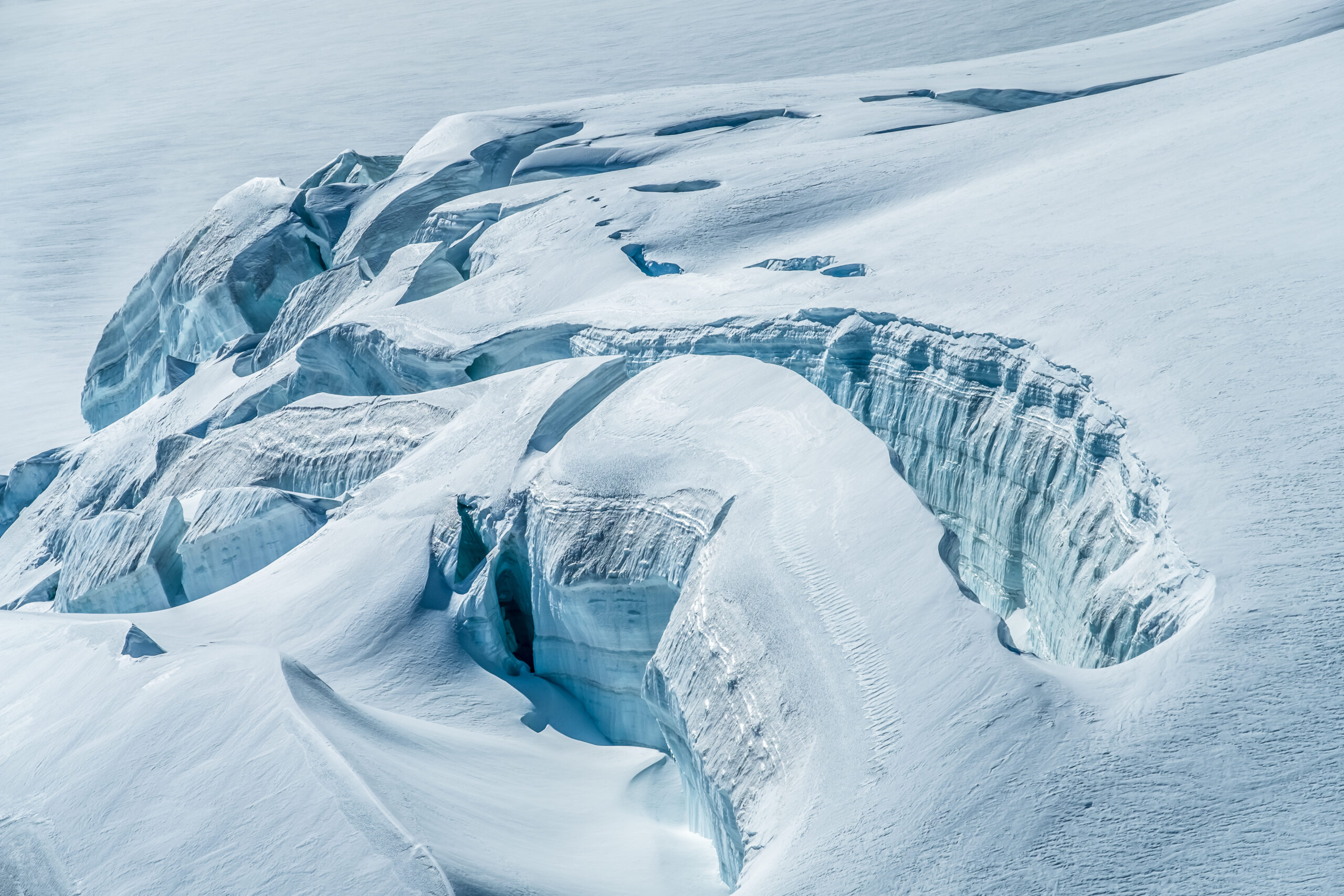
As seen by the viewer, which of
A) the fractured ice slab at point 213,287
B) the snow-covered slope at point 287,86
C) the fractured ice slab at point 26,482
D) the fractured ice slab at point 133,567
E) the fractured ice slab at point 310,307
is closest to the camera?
the fractured ice slab at point 133,567

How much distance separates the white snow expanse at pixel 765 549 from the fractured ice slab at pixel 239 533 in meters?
0.02

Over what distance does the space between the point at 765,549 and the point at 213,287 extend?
7360mm

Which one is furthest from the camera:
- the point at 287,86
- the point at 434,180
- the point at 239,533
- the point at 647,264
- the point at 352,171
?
the point at 287,86

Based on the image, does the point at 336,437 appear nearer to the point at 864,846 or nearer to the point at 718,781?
the point at 718,781

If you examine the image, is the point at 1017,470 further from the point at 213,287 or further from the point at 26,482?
the point at 26,482

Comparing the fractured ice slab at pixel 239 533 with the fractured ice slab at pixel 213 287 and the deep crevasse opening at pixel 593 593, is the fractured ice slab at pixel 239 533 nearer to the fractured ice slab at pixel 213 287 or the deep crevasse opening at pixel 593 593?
the deep crevasse opening at pixel 593 593

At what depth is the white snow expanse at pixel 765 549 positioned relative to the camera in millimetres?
2469

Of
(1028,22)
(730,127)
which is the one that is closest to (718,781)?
(730,127)

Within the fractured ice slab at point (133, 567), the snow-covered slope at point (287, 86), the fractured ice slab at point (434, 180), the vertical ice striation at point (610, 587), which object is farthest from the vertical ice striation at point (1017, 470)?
the snow-covered slope at point (287, 86)

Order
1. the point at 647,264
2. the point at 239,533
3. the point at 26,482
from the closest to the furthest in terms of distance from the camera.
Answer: the point at 239,533 < the point at 647,264 < the point at 26,482

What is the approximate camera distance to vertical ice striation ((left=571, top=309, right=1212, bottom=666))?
9.44ft

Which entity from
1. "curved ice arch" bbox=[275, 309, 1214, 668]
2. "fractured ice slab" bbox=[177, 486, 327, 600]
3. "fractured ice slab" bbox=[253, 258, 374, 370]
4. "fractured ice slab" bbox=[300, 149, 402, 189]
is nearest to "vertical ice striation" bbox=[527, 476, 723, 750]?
"curved ice arch" bbox=[275, 309, 1214, 668]

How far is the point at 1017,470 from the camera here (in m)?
3.65

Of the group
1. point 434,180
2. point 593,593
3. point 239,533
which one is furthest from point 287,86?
point 593,593
